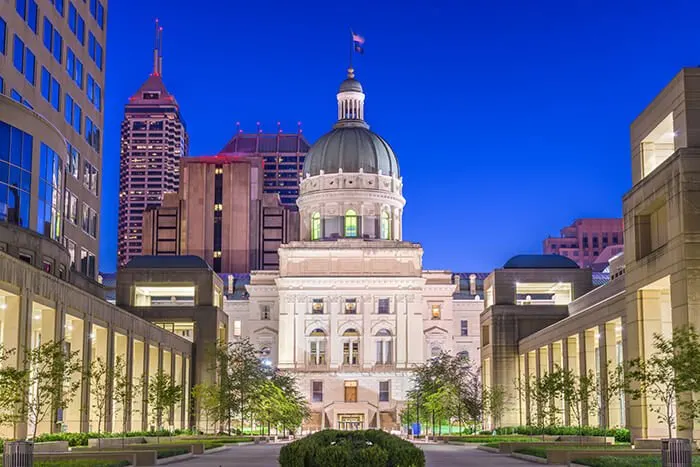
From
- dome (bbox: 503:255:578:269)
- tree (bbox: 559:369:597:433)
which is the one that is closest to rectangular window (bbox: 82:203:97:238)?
dome (bbox: 503:255:578:269)

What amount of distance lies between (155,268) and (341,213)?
64.4 metres

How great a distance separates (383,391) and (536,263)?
4543 centimetres

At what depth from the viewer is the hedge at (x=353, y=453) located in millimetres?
28859

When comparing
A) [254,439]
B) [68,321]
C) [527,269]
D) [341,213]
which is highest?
[341,213]

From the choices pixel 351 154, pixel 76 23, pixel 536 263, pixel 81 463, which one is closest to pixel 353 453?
pixel 81 463

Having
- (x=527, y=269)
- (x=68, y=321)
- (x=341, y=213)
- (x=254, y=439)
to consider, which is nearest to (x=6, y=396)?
(x=68, y=321)

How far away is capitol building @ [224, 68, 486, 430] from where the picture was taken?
15362 centimetres

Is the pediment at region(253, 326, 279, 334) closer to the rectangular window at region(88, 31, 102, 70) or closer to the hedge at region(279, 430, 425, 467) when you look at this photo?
the rectangular window at region(88, 31, 102, 70)

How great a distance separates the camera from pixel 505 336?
108 m

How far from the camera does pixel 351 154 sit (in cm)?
17400

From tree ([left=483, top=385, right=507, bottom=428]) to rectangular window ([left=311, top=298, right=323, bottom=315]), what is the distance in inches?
1985

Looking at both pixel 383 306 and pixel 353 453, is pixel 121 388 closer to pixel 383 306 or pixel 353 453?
pixel 353 453

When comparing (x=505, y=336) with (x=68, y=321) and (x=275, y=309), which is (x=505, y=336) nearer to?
(x=68, y=321)

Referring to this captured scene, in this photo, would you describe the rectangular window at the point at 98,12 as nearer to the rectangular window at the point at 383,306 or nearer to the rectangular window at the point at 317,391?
the rectangular window at the point at 317,391
